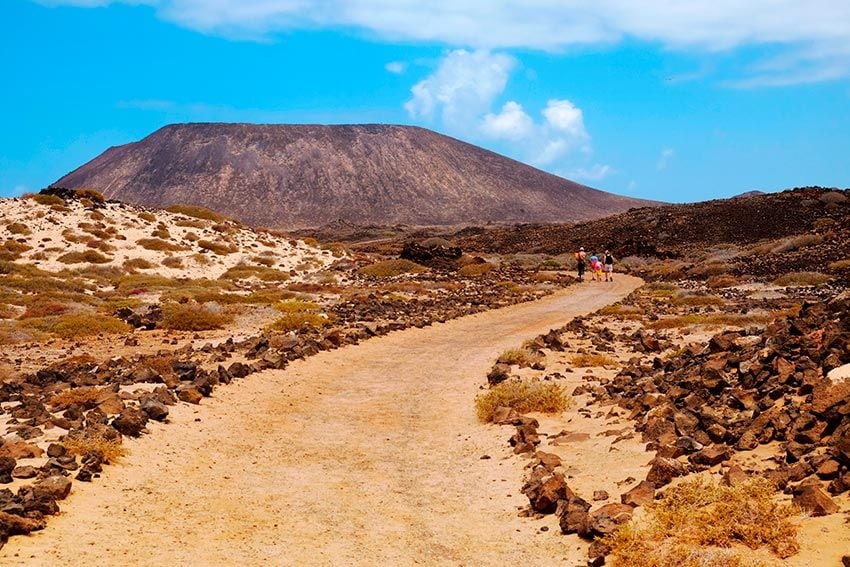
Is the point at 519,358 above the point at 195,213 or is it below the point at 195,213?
below

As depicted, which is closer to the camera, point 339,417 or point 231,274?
point 339,417

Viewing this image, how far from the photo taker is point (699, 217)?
303 feet

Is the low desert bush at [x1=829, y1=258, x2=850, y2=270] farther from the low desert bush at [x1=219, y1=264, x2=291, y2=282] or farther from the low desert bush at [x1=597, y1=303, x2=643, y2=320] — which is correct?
the low desert bush at [x1=219, y1=264, x2=291, y2=282]

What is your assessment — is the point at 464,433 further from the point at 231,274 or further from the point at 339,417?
the point at 231,274

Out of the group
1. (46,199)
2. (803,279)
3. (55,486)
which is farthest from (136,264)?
(55,486)

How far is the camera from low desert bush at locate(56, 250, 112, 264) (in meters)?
52.9

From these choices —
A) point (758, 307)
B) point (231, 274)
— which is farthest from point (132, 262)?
point (758, 307)

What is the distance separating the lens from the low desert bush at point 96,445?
10.5 meters

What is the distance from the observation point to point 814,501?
704 centimetres

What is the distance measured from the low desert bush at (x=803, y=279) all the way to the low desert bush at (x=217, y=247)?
41.3m

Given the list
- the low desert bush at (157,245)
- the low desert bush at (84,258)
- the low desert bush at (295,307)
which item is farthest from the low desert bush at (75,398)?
the low desert bush at (157,245)

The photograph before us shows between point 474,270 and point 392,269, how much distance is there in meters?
6.26

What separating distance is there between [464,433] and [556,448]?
225cm

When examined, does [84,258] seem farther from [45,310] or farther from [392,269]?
[45,310]
